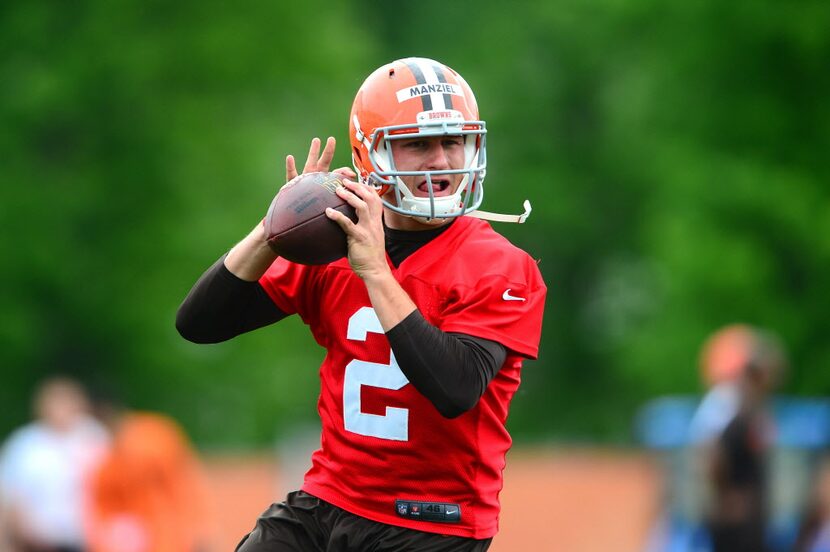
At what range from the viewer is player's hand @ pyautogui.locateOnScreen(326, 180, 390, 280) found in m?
4.06

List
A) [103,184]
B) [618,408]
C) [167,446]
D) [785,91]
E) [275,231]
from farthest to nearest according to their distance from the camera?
[618,408] < [103,184] < [785,91] < [167,446] < [275,231]

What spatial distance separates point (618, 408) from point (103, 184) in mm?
12636

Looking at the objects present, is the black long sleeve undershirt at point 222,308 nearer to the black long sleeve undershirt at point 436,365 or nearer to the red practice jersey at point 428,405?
the red practice jersey at point 428,405

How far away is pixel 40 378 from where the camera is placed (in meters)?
20.8

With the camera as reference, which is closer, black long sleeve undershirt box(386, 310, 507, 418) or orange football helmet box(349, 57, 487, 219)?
black long sleeve undershirt box(386, 310, 507, 418)

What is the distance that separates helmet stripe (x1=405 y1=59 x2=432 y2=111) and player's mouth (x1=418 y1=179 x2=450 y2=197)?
22cm

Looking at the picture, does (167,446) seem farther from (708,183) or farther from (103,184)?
(103,184)

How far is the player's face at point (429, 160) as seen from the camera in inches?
172

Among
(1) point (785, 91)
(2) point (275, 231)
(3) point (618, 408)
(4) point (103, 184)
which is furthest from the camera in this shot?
(3) point (618, 408)

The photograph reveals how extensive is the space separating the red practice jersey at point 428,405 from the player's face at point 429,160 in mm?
158

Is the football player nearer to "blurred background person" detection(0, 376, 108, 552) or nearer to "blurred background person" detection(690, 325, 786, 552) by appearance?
"blurred background person" detection(690, 325, 786, 552)

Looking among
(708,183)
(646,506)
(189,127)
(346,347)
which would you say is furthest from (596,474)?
(346,347)

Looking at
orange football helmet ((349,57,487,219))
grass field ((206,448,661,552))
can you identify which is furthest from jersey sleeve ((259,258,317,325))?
grass field ((206,448,661,552))

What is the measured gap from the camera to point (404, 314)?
3.99m
